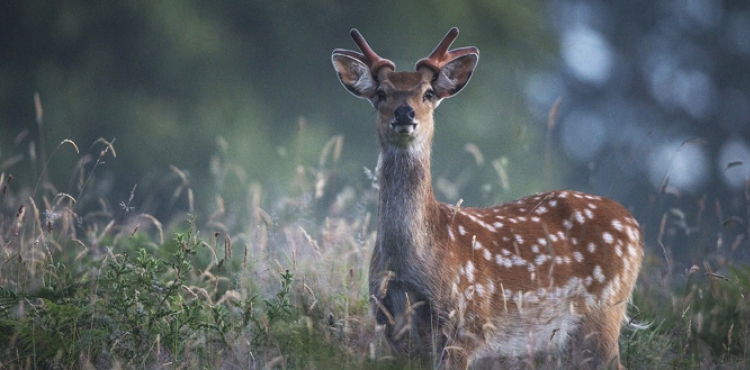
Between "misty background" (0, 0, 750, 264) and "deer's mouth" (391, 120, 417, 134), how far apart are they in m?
11.7

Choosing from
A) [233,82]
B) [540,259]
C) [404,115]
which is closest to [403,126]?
[404,115]

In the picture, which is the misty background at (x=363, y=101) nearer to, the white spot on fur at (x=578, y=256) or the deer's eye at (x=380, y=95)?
the white spot on fur at (x=578, y=256)

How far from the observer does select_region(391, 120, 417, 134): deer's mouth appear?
5.29 m

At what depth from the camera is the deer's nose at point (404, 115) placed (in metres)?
5.26

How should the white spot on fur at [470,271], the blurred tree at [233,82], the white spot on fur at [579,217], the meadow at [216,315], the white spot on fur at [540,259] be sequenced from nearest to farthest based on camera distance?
the meadow at [216,315], the white spot on fur at [470,271], the white spot on fur at [540,259], the white spot on fur at [579,217], the blurred tree at [233,82]

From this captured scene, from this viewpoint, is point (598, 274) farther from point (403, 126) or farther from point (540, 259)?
point (403, 126)

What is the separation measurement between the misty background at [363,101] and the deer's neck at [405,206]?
11.5 meters

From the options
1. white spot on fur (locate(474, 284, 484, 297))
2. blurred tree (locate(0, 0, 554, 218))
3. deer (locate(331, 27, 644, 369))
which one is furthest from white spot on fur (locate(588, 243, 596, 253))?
blurred tree (locate(0, 0, 554, 218))

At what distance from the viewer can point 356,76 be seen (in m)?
5.98

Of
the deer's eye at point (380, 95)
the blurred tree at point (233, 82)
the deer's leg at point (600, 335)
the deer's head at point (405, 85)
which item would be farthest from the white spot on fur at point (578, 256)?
the blurred tree at point (233, 82)

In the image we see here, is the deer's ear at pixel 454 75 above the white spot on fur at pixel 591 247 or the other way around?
above

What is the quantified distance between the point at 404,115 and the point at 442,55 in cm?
86

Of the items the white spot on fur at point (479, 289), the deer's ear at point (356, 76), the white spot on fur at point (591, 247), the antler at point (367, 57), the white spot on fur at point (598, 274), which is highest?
the antler at point (367, 57)

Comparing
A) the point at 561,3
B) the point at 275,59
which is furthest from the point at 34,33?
the point at 561,3
